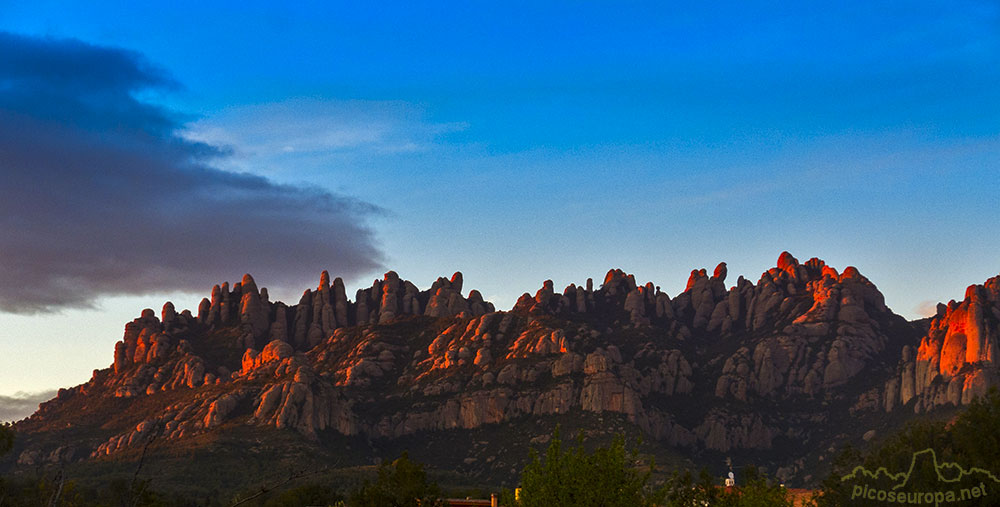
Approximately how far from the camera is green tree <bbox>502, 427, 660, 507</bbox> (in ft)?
176

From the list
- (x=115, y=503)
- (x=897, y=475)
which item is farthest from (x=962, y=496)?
(x=115, y=503)

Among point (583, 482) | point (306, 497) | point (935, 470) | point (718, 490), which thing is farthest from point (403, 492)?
point (935, 470)

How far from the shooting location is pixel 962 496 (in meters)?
59.1

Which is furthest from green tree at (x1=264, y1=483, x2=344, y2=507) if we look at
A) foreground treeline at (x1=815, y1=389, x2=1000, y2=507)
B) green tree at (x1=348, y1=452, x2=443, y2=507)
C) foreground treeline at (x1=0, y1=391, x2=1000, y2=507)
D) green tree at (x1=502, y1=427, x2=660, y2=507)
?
green tree at (x1=502, y1=427, x2=660, y2=507)

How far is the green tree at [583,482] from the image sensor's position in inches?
2117

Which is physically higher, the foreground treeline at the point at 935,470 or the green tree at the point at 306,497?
the foreground treeline at the point at 935,470

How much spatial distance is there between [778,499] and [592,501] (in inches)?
1167

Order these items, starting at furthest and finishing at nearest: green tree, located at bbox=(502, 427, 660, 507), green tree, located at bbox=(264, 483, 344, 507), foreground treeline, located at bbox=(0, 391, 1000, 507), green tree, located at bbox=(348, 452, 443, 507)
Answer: green tree, located at bbox=(264, 483, 344, 507), green tree, located at bbox=(348, 452, 443, 507), foreground treeline, located at bbox=(0, 391, 1000, 507), green tree, located at bbox=(502, 427, 660, 507)

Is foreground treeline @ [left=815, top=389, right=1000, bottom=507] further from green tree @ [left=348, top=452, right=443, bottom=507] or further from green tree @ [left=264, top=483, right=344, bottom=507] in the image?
green tree @ [left=264, top=483, right=344, bottom=507]

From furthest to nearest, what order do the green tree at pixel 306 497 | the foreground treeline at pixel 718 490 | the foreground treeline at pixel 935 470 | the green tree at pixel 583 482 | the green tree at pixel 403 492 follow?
the green tree at pixel 306 497 → the green tree at pixel 403 492 → the foreground treeline at pixel 935 470 → the foreground treeline at pixel 718 490 → the green tree at pixel 583 482

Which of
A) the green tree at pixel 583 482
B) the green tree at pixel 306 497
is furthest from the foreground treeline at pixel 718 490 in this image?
the green tree at pixel 306 497

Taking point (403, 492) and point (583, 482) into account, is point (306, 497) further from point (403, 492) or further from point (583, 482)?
point (583, 482)

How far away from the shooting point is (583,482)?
53.9 m

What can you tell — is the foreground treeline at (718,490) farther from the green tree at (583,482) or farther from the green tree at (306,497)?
the green tree at (306,497)
